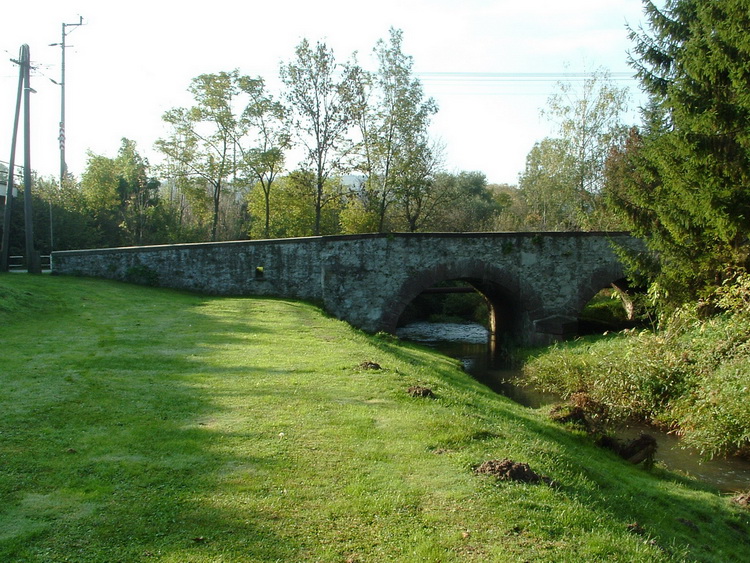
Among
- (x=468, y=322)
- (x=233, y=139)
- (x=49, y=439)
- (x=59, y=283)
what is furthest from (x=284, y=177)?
(x=49, y=439)

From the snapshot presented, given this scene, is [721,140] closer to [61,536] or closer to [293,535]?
[293,535]

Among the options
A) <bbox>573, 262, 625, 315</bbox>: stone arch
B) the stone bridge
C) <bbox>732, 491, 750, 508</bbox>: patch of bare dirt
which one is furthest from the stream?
<bbox>573, 262, 625, 315</bbox>: stone arch

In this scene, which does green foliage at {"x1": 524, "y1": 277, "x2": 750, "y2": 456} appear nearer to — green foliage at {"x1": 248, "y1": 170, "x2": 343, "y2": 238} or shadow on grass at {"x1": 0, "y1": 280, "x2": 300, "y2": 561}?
shadow on grass at {"x1": 0, "y1": 280, "x2": 300, "y2": 561}

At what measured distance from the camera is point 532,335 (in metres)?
20.8

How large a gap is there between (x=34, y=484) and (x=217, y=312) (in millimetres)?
11122

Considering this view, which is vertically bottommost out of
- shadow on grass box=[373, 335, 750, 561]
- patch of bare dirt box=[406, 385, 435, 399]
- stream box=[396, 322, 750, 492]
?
stream box=[396, 322, 750, 492]

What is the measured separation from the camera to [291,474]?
5.04m

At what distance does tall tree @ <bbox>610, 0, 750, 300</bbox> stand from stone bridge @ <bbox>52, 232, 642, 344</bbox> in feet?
18.1

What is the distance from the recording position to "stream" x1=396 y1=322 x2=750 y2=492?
932cm

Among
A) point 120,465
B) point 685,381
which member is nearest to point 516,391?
point 685,381

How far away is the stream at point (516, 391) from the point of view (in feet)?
30.6

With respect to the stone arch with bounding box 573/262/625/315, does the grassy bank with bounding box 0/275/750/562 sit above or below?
below

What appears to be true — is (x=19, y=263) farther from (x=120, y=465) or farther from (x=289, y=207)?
(x=120, y=465)

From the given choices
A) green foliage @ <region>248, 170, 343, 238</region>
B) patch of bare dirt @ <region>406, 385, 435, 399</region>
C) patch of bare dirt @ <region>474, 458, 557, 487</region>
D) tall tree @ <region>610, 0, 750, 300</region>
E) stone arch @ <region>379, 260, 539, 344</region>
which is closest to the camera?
patch of bare dirt @ <region>474, 458, 557, 487</region>
